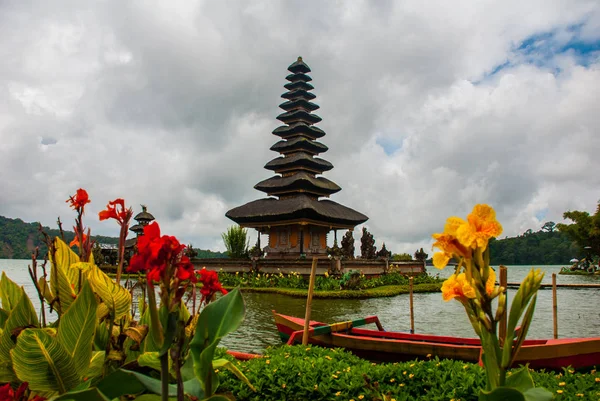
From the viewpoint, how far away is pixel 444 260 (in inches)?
63.2

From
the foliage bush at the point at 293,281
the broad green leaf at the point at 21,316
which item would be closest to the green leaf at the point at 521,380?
the broad green leaf at the point at 21,316

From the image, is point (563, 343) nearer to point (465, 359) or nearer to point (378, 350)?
point (465, 359)

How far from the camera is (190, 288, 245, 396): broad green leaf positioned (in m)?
1.66

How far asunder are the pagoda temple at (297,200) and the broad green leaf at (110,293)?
928 inches

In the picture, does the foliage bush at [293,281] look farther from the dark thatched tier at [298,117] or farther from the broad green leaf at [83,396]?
the broad green leaf at [83,396]

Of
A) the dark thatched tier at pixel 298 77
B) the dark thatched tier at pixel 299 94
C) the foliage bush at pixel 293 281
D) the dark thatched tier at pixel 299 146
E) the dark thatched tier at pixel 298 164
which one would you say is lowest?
the foliage bush at pixel 293 281

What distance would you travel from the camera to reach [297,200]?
91.6 ft

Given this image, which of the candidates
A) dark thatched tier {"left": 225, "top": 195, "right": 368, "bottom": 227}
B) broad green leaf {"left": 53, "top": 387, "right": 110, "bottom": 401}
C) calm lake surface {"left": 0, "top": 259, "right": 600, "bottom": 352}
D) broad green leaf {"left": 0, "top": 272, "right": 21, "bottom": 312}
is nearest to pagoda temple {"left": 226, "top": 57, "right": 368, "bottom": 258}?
dark thatched tier {"left": 225, "top": 195, "right": 368, "bottom": 227}

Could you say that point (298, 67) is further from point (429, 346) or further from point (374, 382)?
point (374, 382)

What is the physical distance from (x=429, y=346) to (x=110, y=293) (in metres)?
5.34

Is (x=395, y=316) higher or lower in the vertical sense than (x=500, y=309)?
lower

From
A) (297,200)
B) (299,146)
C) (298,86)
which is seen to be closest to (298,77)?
(298,86)

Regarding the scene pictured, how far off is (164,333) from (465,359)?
18.9ft

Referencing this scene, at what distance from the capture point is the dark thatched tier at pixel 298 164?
30891 millimetres
